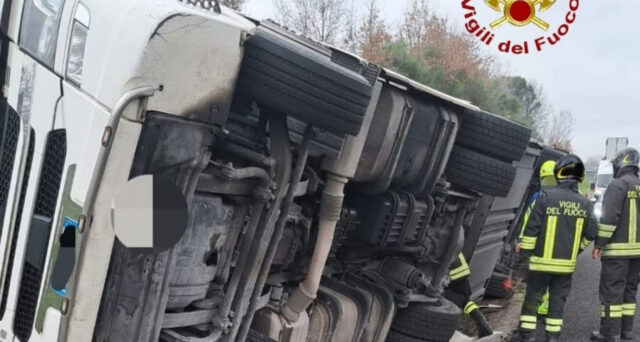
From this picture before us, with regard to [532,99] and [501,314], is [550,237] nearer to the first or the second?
[501,314]

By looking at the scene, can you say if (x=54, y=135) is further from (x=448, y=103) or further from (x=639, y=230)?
(x=639, y=230)

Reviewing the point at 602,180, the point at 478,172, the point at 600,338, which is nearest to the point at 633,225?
the point at 600,338

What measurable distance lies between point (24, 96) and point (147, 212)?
28.9 inches

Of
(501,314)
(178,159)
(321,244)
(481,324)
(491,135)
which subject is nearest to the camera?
(178,159)

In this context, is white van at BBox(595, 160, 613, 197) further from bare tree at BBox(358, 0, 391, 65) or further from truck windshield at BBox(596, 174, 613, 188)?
bare tree at BBox(358, 0, 391, 65)

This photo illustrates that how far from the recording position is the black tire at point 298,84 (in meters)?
1.99

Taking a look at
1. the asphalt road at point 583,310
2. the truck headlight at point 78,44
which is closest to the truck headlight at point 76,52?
the truck headlight at point 78,44

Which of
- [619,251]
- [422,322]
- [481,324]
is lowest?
[481,324]

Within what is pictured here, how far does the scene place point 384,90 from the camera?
9.45 feet

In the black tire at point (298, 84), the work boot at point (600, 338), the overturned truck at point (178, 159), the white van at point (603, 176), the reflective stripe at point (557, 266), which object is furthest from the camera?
the white van at point (603, 176)

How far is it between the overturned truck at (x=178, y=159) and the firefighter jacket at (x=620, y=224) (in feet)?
10.5

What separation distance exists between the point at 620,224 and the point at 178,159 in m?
4.60

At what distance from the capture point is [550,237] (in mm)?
4742

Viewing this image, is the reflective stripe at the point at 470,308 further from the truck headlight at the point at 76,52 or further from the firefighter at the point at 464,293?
the truck headlight at the point at 76,52
